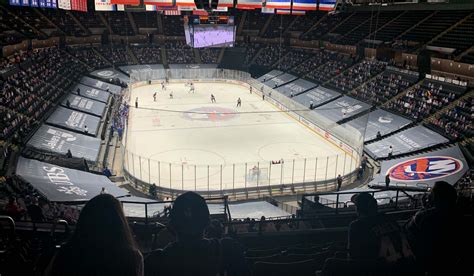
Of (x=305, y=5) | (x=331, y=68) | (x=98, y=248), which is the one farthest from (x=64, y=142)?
(x=331, y=68)

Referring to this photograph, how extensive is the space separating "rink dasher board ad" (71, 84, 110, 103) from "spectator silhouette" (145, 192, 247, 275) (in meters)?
34.1

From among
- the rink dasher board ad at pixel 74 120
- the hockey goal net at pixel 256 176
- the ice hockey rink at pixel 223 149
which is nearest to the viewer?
the hockey goal net at pixel 256 176

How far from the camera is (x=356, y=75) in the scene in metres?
37.8

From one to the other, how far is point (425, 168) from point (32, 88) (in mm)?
25183

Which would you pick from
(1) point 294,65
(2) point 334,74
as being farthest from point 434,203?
(1) point 294,65

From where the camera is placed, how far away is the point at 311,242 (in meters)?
5.77

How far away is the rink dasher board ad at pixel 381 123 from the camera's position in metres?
26.7

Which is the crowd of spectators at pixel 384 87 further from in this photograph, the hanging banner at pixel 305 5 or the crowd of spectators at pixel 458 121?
the hanging banner at pixel 305 5

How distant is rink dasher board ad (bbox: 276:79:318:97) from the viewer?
133ft

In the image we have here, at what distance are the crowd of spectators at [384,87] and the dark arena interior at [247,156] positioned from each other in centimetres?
17

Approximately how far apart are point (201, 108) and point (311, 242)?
32.4 meters

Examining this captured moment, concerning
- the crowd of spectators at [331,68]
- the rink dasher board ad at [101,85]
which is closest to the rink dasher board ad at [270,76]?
the crowd of spectators at [331,68]

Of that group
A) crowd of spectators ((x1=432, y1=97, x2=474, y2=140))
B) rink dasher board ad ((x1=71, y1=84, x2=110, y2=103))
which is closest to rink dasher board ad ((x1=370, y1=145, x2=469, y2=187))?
crowd of spectators ((x1=432, y1=97, x2=474, y2=140))

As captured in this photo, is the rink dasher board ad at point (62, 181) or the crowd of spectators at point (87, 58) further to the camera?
the crowd of spectators at point (87, 58)
